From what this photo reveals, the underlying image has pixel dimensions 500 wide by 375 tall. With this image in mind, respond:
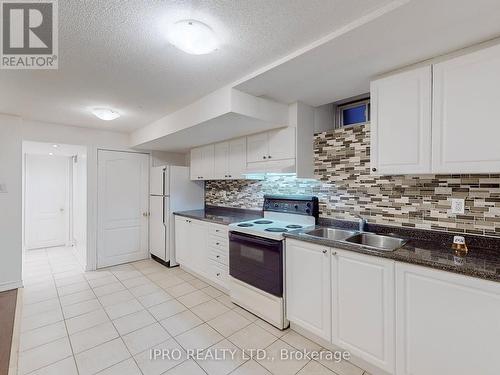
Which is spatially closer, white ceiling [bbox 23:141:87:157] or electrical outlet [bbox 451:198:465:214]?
electrical outlet [bbox 451:198:465:214]

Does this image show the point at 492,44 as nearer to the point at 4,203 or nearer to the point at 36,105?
the point at 36,105

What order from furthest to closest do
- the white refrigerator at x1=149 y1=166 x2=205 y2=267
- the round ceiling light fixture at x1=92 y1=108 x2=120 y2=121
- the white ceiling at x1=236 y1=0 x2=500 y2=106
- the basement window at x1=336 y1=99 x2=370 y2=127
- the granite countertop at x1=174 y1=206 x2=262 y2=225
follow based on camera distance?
the white refrigerator at x1=149 y1=166 x2=205 y2=267
the granite countertop at x1=174 y1=206 x2=262 y2=225
the round ceiling light fixture at x1=92 y1=108 x2=120 y2=121
the basement window at x1=336 y1=99 x2=370 y2=127
the white ceiling at x1=236 y1=0 x2=500 y2=106

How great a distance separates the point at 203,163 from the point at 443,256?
308 centimetres

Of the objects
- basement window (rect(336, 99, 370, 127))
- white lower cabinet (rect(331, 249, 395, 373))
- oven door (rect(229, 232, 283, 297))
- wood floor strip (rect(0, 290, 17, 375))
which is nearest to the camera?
white lower cabinet (rect(331, 249, 395, 373))

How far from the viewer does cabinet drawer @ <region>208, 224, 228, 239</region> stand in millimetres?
2910

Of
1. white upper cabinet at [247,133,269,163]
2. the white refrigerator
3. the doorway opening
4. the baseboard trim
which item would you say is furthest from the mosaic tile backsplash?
the doorway opening

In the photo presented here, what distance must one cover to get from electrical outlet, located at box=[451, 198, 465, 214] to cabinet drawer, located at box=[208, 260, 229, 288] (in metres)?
2.25

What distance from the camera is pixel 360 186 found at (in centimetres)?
233

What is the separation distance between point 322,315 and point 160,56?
2334mm

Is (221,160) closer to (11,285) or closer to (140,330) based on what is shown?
(140,330)

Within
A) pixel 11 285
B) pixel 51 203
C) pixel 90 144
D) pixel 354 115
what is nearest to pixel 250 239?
pixel 354 115

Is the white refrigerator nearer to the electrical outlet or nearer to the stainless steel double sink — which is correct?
the stainless steel double sink

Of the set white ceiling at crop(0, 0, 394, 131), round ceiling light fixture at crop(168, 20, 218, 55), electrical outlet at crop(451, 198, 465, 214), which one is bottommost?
electrical outlet at crop(451, 198, 465, 214)

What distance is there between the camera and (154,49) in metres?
1.65
